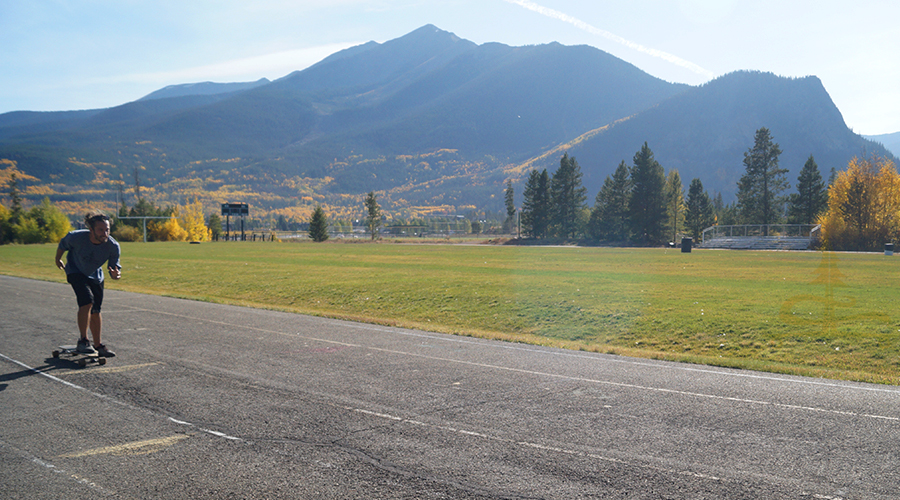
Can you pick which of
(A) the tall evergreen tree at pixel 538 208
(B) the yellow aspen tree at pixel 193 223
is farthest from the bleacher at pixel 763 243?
(B) the yellow aspen tree at pixel 193 223

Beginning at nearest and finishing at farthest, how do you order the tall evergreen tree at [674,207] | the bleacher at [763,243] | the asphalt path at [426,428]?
the asphalt path at [426,428], the bleacher at [763,243], the tall evergreen tree at [674,207]

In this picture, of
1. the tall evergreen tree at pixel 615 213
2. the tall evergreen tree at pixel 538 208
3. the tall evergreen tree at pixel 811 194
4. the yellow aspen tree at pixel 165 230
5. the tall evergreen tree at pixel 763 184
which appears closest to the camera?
the tall evergreen tree at pixel 811 194

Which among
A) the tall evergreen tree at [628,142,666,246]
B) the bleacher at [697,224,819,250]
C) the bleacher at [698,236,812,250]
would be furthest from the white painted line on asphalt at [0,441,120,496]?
the tall evergreen tree at [628,142,666,246]

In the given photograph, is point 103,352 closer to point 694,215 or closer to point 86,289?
point 86,289

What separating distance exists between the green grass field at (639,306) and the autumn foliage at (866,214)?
34425 millimetres

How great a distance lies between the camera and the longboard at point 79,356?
33.8 ft

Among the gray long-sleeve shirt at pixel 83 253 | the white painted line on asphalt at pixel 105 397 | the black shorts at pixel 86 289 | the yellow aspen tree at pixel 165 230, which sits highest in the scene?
the yellow aspen tree at pixel 165 230

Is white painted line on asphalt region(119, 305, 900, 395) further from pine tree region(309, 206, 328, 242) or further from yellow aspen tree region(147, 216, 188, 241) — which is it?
yellow aspen tree region(147, 216, 188, 241)

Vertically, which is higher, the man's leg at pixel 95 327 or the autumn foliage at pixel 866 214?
the autumn foliage at pixel 866 214

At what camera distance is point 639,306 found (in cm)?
1917

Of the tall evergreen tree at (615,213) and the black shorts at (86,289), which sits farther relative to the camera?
the tall evergreen tree at (615,213)

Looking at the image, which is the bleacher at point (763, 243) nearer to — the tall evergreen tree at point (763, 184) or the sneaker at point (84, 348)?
the tall evergreen tree at point (763, 184)

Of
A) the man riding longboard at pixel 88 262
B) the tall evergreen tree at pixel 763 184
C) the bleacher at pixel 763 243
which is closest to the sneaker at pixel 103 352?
the man riding longboard at pixel 88 262

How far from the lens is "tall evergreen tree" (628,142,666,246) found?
9481cm
